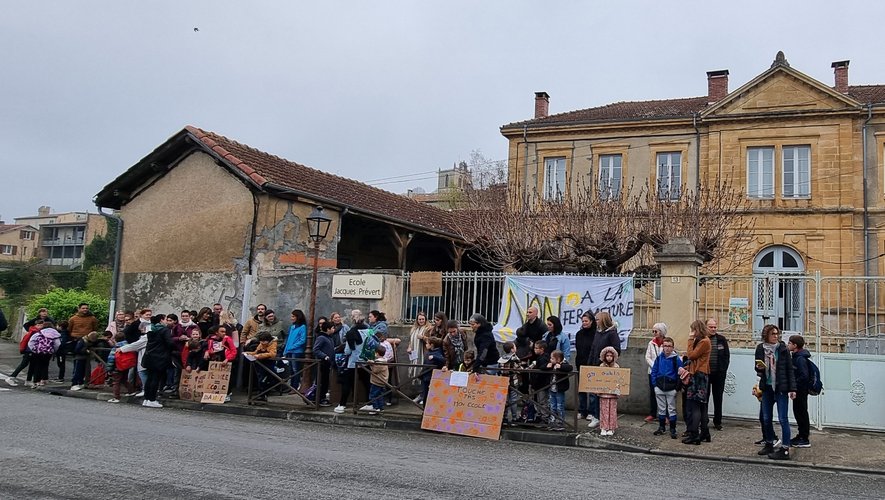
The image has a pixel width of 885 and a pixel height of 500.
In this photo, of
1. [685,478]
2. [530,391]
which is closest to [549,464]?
[685,478]

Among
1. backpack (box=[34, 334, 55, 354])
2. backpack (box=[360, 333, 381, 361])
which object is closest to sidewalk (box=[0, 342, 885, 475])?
backpack (box=[360, 333, 381, 361])

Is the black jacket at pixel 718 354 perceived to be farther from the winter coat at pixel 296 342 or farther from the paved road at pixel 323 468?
the winter coat at pixel 296 342

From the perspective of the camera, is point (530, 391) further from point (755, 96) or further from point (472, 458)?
point (755, 96)

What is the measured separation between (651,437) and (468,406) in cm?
261

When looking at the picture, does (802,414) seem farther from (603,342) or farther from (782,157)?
(782,157)

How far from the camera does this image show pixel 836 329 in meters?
10.8

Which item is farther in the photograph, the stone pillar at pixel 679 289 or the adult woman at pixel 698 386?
the stone pillar at pixel 679 289

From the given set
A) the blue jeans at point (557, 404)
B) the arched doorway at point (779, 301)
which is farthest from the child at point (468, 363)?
the arched doorway at point (779, 301)

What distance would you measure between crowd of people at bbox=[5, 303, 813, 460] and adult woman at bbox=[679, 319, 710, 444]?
0.04 feet

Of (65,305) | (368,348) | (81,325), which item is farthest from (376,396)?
(65,305)

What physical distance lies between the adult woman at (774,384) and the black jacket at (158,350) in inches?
377

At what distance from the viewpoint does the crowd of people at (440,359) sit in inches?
351

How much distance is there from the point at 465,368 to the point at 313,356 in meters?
3.21

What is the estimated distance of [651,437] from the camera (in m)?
9.49
